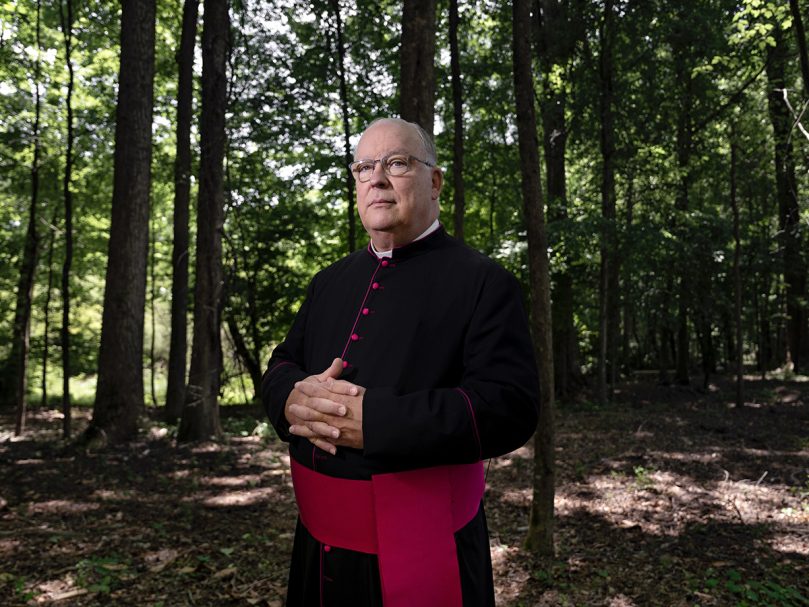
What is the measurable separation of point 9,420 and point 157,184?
7.45m

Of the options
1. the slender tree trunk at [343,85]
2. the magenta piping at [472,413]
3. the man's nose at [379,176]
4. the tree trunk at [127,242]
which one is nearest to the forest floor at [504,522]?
the tree trunk at [127,242]

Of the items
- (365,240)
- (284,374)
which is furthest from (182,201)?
(284,374)

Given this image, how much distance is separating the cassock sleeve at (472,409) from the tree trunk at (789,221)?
12283mm

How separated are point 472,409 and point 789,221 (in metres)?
18.2

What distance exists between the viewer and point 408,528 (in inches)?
66.1

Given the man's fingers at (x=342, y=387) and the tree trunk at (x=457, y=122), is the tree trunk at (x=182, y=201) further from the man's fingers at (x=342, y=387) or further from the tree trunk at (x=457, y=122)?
the man's fingers at (x=342, y=387)

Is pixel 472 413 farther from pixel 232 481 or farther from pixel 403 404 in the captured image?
pixel 232 481

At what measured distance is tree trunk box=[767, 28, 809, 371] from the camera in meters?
12.6

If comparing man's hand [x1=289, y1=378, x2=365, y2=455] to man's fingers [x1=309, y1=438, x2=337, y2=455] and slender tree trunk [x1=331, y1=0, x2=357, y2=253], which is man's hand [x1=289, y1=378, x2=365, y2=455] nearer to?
man's fingers [x1=309, y1=438, x2=337, y2=455]

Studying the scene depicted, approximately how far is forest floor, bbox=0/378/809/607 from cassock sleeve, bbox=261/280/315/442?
2696 millimetres

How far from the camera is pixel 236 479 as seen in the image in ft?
23.8

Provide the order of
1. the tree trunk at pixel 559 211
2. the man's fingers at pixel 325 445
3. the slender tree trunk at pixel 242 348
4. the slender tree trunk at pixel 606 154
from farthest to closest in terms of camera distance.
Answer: the slender tree trunk at pixel 242 348
the tree trunk at pixel 559 211
the slender tree trunk at pixel 606 154
the man's fingers at pixel 325 445

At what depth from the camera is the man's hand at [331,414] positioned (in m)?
1.65

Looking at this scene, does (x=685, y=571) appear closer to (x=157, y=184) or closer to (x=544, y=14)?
(x=544, y=14)
